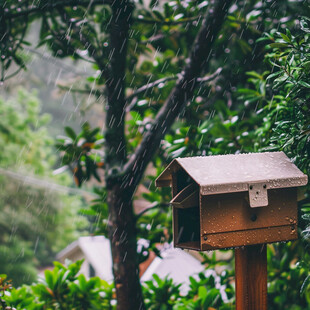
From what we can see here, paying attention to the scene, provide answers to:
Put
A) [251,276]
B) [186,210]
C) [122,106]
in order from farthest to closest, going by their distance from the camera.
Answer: [122,106] → [186,210] → [251,276]

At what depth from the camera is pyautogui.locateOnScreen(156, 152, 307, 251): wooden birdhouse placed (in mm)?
1702

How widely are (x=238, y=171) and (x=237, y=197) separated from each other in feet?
0.36

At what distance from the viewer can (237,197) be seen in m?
1.77

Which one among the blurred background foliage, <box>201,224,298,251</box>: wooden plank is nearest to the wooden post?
<box>201,224,298,251</box>: wooden plank

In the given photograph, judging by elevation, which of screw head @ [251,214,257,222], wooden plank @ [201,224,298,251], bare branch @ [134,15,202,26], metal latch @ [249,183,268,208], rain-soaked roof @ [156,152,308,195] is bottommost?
wooden plank @ [201,224,298,251]

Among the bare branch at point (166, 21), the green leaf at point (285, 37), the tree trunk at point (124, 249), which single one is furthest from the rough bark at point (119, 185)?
the green leaf at point (285, 37)

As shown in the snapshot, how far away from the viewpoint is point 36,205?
14.2 meters

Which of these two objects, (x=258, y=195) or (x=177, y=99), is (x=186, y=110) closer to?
(x=177, y=99)

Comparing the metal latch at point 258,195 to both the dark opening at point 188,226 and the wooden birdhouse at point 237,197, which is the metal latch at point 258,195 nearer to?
the wooden birdhouse at point 237,197

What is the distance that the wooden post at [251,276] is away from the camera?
1.89 m

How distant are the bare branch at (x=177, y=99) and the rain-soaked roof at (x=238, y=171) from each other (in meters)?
0.92

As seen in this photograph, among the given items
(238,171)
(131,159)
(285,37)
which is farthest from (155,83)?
(238,171)

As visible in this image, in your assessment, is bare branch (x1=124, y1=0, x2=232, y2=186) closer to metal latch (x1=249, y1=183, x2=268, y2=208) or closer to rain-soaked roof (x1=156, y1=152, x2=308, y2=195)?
rain-soaked roof (x1=156, y1=152, x2=308, y2=195)

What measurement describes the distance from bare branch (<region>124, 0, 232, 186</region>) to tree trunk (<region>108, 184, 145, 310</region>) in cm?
15
